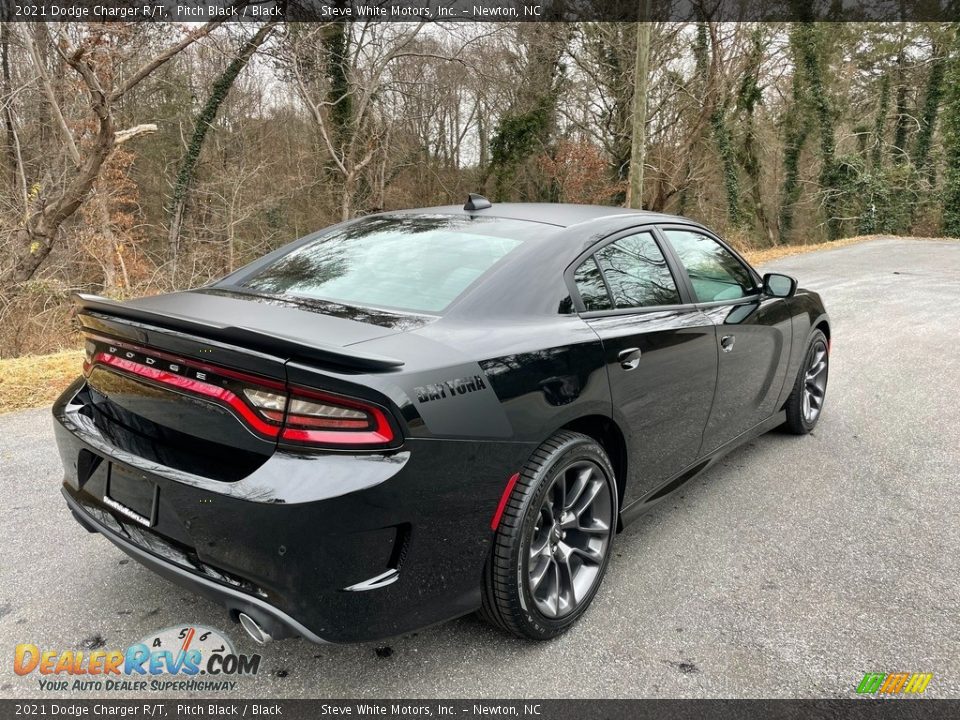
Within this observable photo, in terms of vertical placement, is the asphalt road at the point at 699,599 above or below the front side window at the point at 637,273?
below

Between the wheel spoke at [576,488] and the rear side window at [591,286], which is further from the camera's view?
the rear side window at [591,286]

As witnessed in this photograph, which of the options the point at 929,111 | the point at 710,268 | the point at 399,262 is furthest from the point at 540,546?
the point at 929,111

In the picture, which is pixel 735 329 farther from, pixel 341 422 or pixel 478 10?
pixel 478 10

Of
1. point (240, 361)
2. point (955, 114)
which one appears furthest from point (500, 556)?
point (955, 114)

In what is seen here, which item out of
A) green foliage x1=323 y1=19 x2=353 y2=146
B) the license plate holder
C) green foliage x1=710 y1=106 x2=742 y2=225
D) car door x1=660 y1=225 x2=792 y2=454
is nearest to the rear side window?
car door x1=660 y1=225 x2=792 y2=454

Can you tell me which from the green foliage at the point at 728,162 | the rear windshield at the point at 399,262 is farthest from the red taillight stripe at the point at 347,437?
the green foliage at the point at 728,162

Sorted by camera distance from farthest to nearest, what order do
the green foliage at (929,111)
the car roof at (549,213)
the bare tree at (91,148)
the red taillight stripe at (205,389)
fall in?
the green foliage at (929,111)
the bare tree at (91,148)
the car roof at (549,213)
the red taillight stripe at (205,389)

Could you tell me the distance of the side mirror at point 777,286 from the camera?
3713mm

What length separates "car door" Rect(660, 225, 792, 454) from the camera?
3.21 metres

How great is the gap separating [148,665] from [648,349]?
2.17 m

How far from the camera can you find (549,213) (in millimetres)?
3043

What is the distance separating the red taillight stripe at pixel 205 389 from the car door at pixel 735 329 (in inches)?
85.4

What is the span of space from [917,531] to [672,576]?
1342 mm

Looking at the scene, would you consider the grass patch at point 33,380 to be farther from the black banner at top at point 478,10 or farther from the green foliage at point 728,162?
the green foliage at point 728,162
